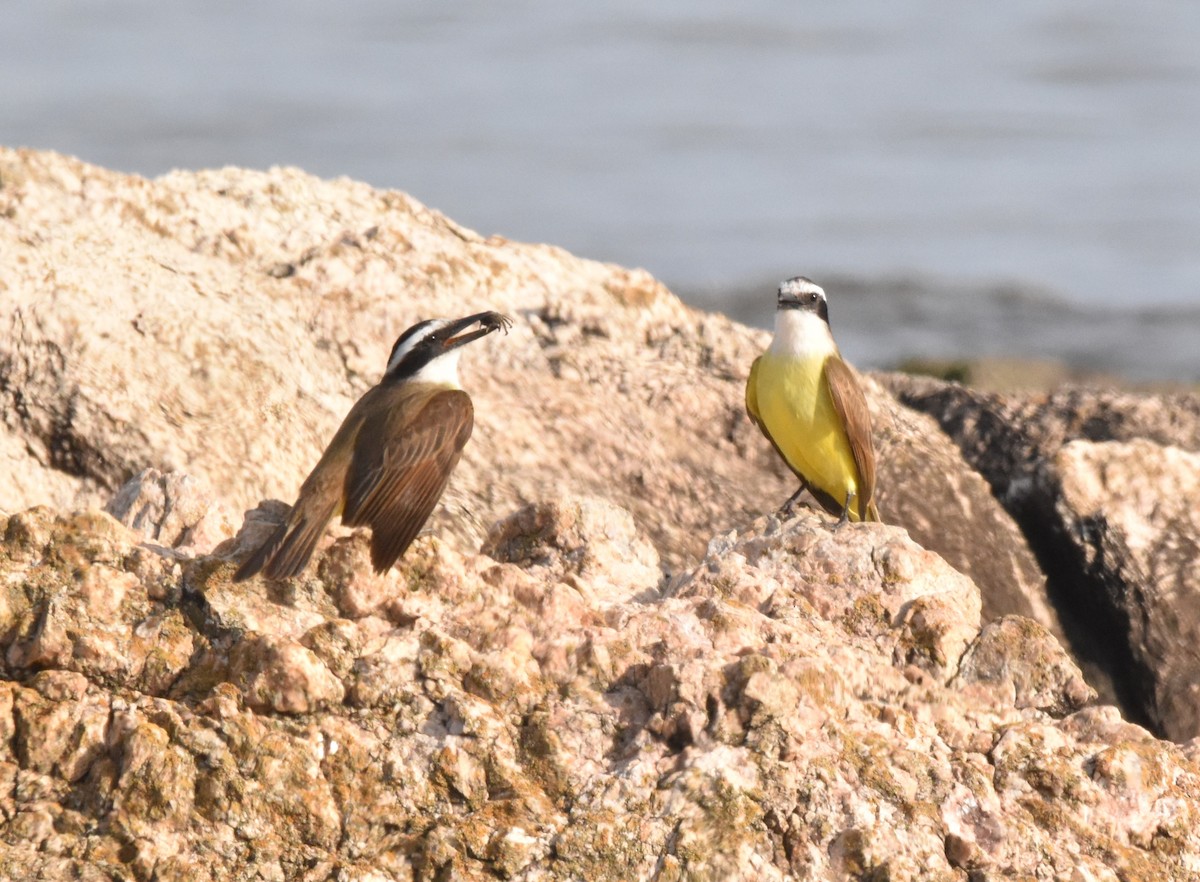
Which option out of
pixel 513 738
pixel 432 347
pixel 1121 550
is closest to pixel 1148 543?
pixel 1121 550

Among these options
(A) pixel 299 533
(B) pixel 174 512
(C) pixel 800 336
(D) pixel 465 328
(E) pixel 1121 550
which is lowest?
(B) pixel 174 512

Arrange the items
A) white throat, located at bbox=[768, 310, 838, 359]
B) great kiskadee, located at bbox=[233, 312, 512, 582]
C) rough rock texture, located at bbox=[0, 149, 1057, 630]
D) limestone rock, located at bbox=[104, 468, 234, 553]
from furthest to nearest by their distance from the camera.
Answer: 1. white throat, located at bbox=[768, 310, 838, 359]
2. rough rock texture, located at bbox=[0, 149, 1057, 630]
3. limestone rock, located at bbox=[104, 468, 234, 553]
4. great kiskadee, located at bbox=[233, 312, 512, 582]

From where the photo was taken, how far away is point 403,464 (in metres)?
6.49

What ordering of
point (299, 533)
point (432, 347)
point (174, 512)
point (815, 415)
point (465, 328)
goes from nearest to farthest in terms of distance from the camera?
point (299, 533)
point (174, 512)
point (432, 347)
point (465, 328)
point (815, 415)

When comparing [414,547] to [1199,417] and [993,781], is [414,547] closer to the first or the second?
[993,781]

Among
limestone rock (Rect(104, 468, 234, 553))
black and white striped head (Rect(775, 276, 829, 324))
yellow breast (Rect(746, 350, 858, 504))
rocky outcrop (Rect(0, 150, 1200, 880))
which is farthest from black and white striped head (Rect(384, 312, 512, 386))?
black and white striped head (Rect(775, 276, 829, 324))

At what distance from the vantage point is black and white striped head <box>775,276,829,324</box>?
30.3 ft

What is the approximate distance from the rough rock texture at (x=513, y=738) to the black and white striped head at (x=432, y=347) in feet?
6.74

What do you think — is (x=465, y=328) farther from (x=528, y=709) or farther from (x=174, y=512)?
(x=528, y=709)

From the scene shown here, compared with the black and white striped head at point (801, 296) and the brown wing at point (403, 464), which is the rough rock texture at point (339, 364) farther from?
the brown wing at point (403, 464)

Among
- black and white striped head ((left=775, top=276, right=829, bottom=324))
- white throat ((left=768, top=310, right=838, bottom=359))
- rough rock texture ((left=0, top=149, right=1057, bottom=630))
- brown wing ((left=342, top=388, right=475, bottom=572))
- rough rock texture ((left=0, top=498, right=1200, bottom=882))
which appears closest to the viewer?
rough rock texture ((left=0, top=498, right=1200, bottom=882))

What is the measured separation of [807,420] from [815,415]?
7cm

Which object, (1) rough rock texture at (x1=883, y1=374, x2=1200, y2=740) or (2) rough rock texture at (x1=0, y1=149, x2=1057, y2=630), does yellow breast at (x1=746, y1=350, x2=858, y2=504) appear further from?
(1) rough rock texture at (x1=883, y1=374, x2=1200, y2=740)

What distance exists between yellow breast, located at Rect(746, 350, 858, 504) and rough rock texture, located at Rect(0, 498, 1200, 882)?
325 cm
